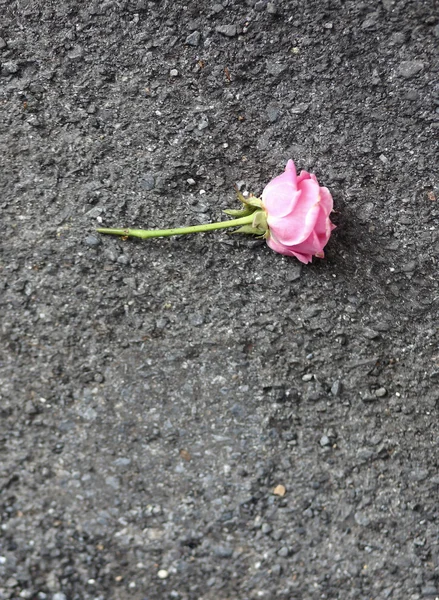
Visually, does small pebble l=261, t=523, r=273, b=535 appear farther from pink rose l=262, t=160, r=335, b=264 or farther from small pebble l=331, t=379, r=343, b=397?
pink rose l=262, t=160, r=335, b=264

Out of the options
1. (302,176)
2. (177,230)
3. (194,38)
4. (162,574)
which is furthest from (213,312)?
(194,38)

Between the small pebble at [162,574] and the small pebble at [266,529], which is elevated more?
the small pebble at [162,574]

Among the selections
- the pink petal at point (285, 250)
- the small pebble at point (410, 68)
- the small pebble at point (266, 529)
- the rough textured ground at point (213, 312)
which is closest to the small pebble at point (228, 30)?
the rough textured ground at point (213, 312)

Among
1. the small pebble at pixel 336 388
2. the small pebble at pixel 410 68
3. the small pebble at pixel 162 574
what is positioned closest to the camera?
the small pebble at pixel 162 574

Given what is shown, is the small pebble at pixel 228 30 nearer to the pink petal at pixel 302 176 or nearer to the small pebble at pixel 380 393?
the pink petal at pixel 302 176

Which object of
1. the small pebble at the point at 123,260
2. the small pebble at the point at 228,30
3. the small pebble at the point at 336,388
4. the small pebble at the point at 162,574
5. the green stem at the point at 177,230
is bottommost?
the small pebble at the point at 162,574

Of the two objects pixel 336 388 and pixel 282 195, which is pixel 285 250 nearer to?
pixel 282 195

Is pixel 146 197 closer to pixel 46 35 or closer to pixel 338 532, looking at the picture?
pixel 46 35
